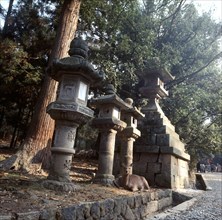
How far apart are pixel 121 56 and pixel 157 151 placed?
644cm

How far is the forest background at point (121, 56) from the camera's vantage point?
827 centimetres

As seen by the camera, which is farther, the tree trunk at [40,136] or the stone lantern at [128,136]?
the stone lantern at [128,136]

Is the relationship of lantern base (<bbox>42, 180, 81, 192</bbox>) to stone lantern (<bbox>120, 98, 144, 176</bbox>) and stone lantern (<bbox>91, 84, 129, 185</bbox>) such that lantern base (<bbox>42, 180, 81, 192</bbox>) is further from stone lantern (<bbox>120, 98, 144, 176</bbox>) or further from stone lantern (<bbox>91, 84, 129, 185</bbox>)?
stone lantern (<bbox>120, 98, 144, 176</bbox>)

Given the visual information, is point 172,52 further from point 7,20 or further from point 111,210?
point 111,210

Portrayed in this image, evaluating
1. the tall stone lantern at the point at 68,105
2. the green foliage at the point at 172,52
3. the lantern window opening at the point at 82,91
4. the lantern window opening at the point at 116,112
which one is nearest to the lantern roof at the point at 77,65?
the tall stone lantern at the point at 68,105

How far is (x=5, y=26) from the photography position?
498 inches

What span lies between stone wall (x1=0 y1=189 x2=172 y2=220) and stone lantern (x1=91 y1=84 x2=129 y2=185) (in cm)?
101

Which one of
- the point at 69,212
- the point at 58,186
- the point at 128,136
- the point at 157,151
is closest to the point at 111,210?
the point at 58,186

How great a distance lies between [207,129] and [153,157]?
11030mm

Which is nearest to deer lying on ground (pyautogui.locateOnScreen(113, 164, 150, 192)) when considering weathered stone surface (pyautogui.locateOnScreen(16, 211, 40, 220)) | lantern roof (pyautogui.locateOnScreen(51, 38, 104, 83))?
lantern roof (pyautogui.locateOnScreen(51, 38, 104, 83))

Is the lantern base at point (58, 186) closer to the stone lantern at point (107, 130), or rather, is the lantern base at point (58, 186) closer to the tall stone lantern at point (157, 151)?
the stone lantern at point (107, 130)

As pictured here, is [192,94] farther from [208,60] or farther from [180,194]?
[180,194]

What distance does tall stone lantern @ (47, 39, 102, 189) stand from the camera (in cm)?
421

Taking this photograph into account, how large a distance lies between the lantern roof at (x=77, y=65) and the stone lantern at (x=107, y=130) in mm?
1464
